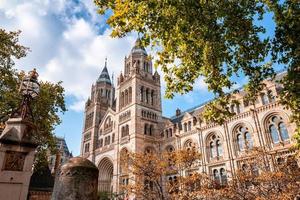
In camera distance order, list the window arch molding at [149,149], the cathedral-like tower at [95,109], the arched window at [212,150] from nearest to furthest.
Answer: the arched window at [212,150], the window arch molding at [149,149], the cathedral-like tower at [95,109]

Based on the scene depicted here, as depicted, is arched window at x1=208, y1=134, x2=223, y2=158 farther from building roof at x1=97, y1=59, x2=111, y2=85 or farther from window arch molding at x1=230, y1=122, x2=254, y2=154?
building roof at x1=97, y1=59, x2=111, y2=85

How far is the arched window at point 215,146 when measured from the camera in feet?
105

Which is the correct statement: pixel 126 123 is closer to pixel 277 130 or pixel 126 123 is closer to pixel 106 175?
pixel 106 175

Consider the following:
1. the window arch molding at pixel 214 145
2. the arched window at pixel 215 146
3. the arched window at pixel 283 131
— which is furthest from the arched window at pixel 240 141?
the arched window at pixel 283 131

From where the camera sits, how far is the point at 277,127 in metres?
26.9

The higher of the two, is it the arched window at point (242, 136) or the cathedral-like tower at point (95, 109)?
the cathedral-like tower at point (95, 109)

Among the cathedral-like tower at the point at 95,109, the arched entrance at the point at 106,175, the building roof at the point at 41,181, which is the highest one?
the cathedral-like tower at the point at 95,109

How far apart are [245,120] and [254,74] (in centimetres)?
2059

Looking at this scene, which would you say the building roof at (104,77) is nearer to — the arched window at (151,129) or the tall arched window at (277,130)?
the arched window at (151,129)

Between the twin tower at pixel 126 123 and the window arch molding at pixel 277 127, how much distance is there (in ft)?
59.2

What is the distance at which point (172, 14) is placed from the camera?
9648 mm

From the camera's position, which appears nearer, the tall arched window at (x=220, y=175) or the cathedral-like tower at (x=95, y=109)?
the tall arched window at (x=220, y=175)

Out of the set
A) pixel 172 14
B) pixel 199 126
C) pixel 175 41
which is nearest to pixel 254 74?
pixel 175 41

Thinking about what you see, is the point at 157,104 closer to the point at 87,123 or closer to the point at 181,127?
the point at 181,127
